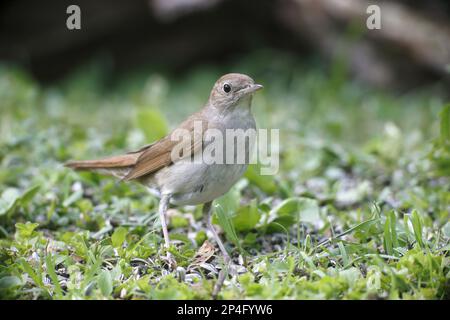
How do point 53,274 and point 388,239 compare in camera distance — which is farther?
point 388,239

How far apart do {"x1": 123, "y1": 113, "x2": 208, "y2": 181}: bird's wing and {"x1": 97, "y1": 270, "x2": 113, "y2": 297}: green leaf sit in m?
1.31

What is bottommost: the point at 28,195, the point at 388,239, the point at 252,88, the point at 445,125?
the point at 388,239

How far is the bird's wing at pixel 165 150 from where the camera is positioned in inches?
193

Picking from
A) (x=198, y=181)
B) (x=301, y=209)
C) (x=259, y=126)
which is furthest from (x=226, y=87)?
(x=259, y=126)

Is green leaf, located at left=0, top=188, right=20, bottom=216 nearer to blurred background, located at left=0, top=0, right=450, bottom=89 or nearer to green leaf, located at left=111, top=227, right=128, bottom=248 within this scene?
green leaf, located at left=111, top=227, right=128, bottom=248

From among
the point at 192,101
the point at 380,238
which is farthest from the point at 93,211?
the point at 192,101

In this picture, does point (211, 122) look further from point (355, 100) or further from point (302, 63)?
point (302, 63)

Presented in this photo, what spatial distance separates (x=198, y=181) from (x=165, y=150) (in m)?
0.58

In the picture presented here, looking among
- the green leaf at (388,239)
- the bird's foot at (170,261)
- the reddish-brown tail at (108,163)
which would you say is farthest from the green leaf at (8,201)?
the green leaf at (388,239)

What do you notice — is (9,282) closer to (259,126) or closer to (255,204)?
(255,204)

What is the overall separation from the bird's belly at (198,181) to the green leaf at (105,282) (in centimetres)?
110

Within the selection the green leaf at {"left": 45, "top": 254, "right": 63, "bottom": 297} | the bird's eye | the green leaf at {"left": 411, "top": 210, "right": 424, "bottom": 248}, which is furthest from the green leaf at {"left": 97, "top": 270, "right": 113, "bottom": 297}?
the green leaf at {"left": 411, "top": 210, "right": 424, "bottom": 248}

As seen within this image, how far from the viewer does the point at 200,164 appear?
187 inches

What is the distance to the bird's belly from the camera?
4.70 m
